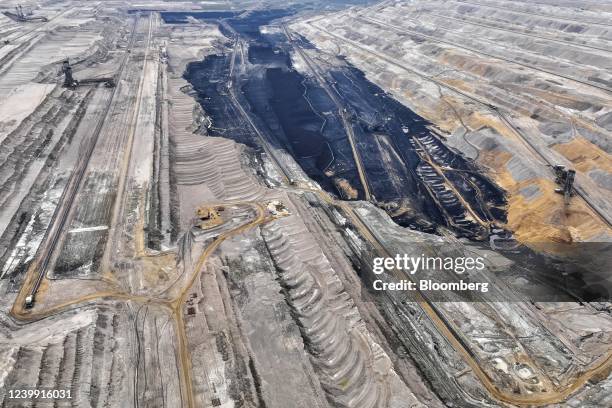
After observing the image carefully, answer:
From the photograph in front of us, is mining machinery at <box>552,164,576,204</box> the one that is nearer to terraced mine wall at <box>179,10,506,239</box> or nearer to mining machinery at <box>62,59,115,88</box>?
terraced mine wall at <box>179,10,506,239</box>

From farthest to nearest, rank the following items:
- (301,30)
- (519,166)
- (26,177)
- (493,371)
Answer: (301,30) < (519,166) < (26,177) < (493,371)

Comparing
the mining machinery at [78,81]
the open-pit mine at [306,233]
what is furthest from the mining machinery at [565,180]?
the mining machinery at [78,81]

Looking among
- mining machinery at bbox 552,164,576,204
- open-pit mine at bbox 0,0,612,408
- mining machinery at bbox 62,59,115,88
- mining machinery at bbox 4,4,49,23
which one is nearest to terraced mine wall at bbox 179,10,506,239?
open-pit mine at bbox 0,0,612,408

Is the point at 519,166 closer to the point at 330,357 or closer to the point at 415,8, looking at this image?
the point at 330,357

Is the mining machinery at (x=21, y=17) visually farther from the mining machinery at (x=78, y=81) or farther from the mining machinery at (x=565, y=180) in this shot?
the mining machinery at (x=565, y=180)

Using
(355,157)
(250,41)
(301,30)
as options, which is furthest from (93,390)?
(301,30)

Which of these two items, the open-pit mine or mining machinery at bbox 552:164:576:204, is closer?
the open-pit mine
